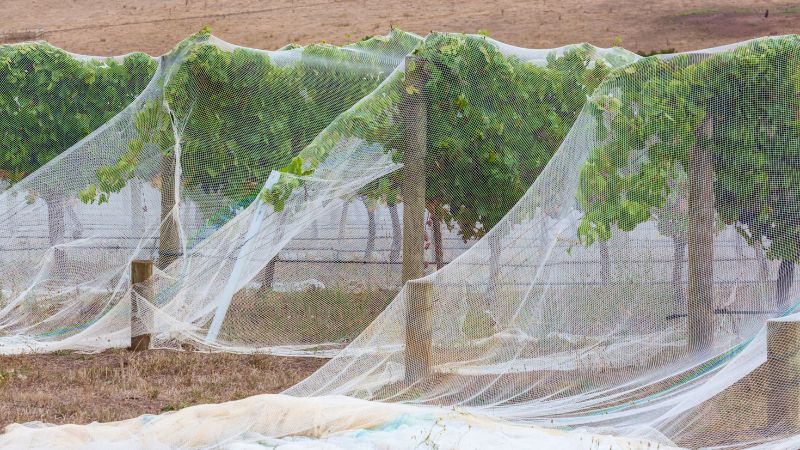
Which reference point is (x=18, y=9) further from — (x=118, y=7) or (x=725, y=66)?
(x=725, y=66)

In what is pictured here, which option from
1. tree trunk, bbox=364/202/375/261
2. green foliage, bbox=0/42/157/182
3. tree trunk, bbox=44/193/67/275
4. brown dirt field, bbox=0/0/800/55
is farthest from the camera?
brown dirt field, bbox=0/0/800/55

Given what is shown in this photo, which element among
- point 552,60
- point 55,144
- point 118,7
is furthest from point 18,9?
point 552,60

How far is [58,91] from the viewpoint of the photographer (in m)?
11.2

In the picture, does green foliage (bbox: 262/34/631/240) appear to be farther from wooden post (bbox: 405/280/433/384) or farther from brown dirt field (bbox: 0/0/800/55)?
brown dirt field (bbox: 0/0/800/55)

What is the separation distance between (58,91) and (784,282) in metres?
8.18

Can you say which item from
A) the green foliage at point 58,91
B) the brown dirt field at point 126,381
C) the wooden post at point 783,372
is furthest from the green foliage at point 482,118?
the green foliage at point 58,91

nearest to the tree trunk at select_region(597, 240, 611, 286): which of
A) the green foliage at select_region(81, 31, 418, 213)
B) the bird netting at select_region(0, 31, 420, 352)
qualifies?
the bird netting at select_region(0, 31, 420, 352)

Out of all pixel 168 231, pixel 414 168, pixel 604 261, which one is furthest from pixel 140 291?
pixel 604 261

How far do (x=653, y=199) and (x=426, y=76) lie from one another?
2.30 meters

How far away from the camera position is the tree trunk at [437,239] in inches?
334

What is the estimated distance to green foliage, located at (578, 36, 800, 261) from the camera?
604cm

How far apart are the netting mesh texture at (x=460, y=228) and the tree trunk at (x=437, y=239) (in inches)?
0.7

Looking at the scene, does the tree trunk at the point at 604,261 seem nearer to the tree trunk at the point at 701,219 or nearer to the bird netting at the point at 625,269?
the bird netting at the point at 625,269

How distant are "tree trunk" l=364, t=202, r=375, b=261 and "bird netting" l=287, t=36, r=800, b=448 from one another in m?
2.33
